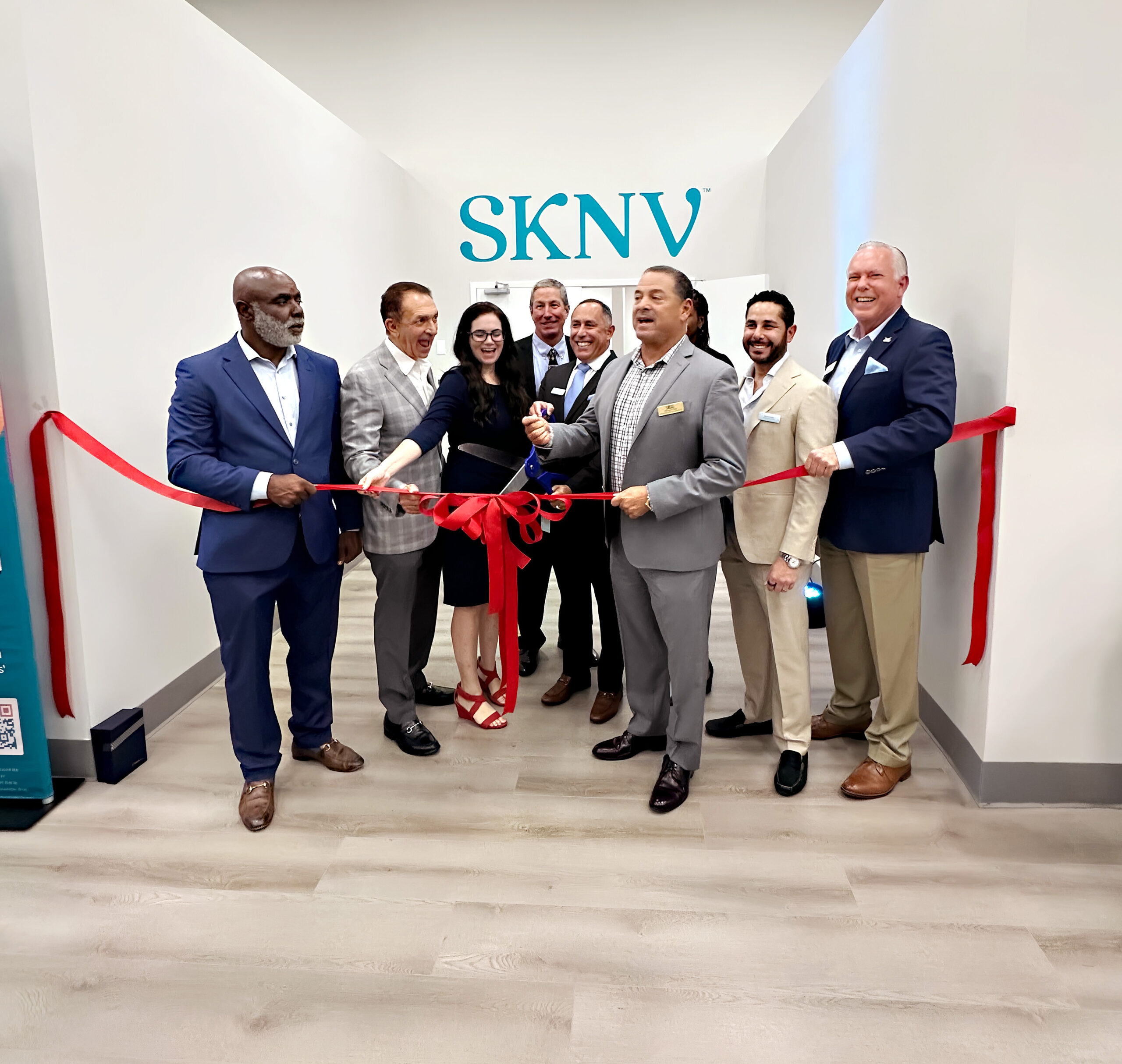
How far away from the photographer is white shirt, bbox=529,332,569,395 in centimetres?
431

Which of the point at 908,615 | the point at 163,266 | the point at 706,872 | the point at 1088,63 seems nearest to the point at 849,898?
the point at 706,872

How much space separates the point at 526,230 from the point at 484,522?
5835 millimetres

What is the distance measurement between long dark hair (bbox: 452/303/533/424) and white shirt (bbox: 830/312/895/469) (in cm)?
115

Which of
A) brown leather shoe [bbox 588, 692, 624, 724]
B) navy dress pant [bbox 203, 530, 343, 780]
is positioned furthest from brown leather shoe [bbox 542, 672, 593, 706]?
navy dress pant [bbox 203, 530, 343, 780]

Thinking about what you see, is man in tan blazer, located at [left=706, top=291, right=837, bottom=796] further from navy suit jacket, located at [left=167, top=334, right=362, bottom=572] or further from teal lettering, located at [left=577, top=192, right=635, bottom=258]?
teal lettering, located at [left=577, top=192, right=635, bottom=258]

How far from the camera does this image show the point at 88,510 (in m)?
3.17

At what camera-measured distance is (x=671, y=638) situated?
294 cm

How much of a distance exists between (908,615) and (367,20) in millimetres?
7889

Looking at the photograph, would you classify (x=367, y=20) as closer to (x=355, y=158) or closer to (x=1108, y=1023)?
(x=355, y=158)

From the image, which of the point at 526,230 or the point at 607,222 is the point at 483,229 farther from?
the point at 607,222

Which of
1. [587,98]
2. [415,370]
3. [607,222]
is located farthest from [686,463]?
[587,98]

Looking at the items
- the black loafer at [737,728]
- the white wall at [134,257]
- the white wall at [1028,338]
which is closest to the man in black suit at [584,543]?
the black loafer at [737,728]

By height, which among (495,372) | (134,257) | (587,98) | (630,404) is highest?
(587,98)

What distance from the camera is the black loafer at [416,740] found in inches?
132
